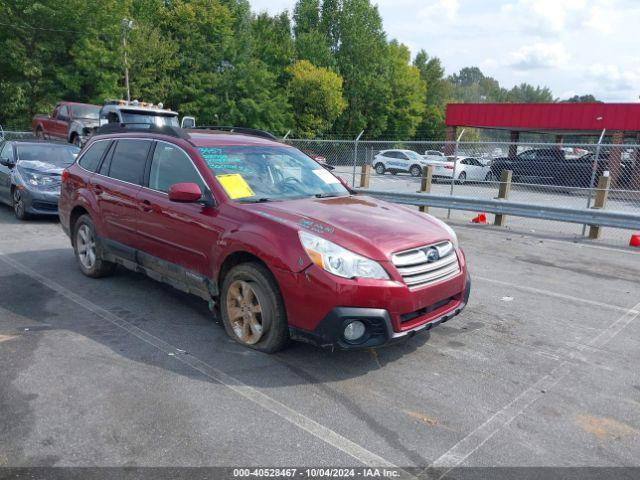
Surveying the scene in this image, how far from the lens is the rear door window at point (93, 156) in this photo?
243 inches

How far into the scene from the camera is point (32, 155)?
10.8 m

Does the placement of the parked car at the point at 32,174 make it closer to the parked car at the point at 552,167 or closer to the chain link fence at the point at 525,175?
the chain link fence at the point at 525,175

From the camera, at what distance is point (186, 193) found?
14.5 feet

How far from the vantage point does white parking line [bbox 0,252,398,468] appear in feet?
9.95

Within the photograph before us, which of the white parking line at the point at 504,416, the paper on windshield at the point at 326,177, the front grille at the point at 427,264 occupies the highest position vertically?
the paper on windshield at the point at 326,177

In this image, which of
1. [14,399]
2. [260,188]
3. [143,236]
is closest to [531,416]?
[260,188]

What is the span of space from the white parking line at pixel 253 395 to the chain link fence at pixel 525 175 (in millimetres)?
8699

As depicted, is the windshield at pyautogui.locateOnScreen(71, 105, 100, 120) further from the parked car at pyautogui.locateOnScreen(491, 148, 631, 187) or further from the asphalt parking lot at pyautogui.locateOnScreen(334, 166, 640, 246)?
the parked car at pyautogui.locateOnScreen(491, 148, 631, 187)

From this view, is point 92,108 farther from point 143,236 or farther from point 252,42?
point 252,42

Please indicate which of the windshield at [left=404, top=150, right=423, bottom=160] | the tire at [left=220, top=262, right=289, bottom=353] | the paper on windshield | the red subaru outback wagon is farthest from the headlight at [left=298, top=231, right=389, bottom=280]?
the windshield at [left=404, top=150, right=423, bottom=160]

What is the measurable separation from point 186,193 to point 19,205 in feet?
24.1

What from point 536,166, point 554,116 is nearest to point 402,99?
point 554,116

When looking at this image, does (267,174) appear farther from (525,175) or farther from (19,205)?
(525,175)

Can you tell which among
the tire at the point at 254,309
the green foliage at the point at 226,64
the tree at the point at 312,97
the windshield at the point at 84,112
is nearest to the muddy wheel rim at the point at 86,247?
the tire at the point at 254,309
